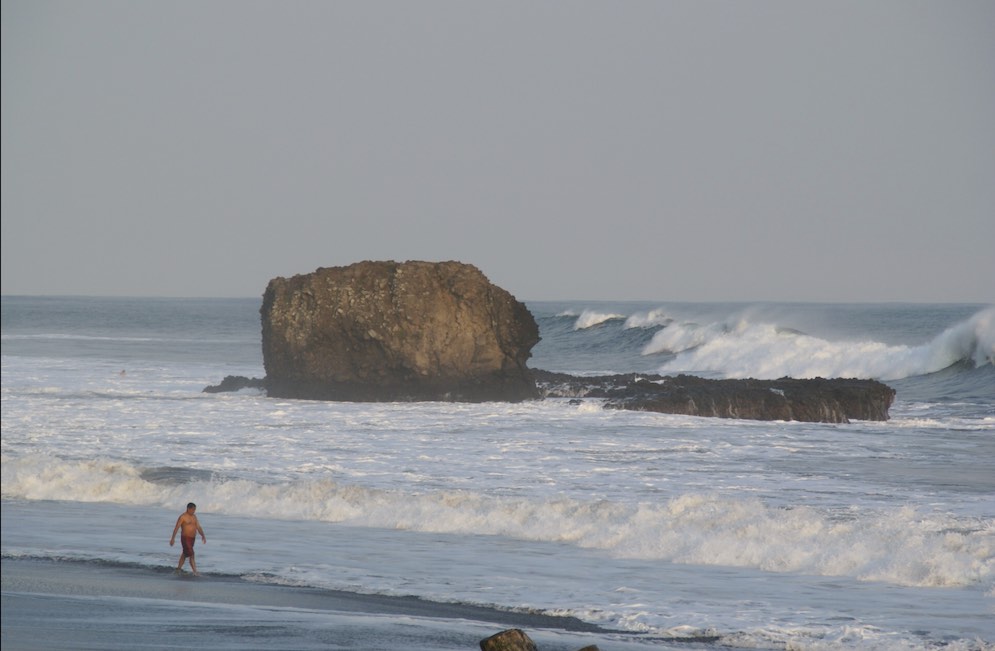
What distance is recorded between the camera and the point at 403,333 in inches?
1206

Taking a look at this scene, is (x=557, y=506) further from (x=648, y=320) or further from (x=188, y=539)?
(x=648, y=320)

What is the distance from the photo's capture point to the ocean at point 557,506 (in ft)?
37.9

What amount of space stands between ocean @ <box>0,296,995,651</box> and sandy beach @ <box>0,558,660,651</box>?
1.06 ft

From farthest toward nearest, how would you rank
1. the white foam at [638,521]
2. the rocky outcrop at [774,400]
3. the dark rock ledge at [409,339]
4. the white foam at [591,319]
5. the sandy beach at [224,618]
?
1. the white foam at [591,319]
2. the dark rock ledge at [409,339]
3. the rocky outcrop at [774,400]
4. the white foam at [638,521]
5. the sandy beach at [224,618]

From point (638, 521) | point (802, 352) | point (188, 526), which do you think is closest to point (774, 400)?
point (638, 521)

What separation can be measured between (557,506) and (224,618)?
667 centimetres

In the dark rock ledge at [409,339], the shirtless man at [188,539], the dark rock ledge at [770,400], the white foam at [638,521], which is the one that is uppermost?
the dark rock ledge at [409,339]

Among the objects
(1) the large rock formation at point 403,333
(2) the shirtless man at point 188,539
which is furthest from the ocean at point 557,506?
(1) the large rock formation at point 403,333

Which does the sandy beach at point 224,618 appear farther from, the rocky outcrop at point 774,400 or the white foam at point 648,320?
the white foam at point 648,320

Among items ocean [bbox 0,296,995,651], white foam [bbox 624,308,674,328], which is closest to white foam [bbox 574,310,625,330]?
white foam [bbox 624,308,674,328]

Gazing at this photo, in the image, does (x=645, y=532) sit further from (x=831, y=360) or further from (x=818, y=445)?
(x=831, y=360)

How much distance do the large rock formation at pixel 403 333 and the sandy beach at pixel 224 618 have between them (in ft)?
60.8

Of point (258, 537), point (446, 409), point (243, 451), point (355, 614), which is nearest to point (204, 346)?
point (446, 409)

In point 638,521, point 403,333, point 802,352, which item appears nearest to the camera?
point 638,521
